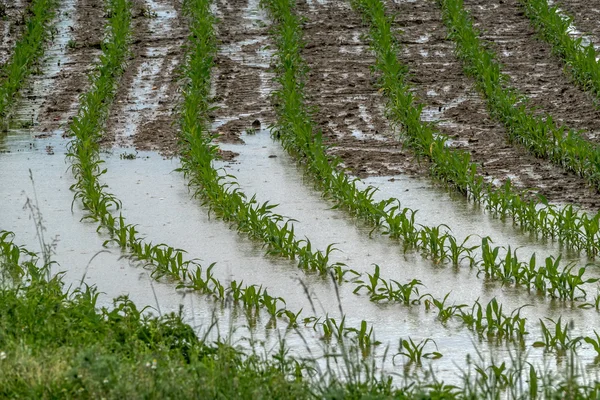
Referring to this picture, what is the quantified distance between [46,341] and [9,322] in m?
0.31

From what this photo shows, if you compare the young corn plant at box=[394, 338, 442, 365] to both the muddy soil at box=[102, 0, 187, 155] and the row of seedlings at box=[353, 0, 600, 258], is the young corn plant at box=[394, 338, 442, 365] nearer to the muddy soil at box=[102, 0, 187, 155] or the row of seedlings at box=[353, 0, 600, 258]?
the row of seedlings at box=[353, 0, 600, 258]

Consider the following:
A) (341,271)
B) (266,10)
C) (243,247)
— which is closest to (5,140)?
(243,247)

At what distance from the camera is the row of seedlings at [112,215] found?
232 inches

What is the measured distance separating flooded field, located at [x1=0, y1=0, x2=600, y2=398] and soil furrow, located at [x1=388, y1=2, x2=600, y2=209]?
0.03 meters

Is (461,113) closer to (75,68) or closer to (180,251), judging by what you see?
(180,251)

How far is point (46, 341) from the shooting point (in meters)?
4.57

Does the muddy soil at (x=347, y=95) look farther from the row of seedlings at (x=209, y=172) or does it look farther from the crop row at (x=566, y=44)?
the crop row at (x=566, y=44)

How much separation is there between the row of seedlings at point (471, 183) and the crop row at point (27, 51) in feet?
12.7

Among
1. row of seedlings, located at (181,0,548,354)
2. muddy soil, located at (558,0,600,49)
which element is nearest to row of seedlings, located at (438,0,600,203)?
muddy soil, located at (558,0,600,49)

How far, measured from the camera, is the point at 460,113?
34.3 ft

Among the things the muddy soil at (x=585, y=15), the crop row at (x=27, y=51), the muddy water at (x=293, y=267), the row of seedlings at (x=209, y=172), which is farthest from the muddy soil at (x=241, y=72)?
the muddy soil at (x=585, y=15)

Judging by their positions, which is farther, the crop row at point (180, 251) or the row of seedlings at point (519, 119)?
the row of seedlings at point (519, 119)

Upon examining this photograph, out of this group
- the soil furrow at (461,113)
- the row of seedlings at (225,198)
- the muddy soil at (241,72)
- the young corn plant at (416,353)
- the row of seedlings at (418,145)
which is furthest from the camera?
the muddy soil at (241,72)

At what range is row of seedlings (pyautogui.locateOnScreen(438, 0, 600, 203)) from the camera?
8281 mm
